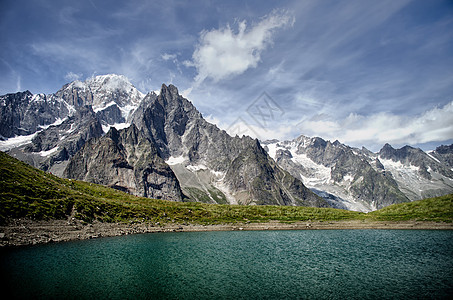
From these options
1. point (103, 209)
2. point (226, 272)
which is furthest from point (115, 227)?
point (226, 272)

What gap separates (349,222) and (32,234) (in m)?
112

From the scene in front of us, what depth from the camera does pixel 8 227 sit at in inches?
1946

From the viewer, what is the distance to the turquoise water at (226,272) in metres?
28.4

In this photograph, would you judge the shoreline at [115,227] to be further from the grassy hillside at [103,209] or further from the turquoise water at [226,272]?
the turquoise water at [226,272]

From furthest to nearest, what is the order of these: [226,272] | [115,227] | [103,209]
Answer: [103,209] < [115,227] < [226,272]

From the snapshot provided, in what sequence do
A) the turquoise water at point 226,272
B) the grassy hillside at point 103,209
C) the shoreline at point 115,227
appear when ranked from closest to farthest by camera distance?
the turquoise water at point 226,272 < the shoreline at point 115,227 < the grassy hillside at point 103,209

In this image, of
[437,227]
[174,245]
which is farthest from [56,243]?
[437,227]

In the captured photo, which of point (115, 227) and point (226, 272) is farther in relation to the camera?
point (115, 227)

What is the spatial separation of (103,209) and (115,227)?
917 centimetres

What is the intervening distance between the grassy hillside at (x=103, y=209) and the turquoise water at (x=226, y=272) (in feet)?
50.1

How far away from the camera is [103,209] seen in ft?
263

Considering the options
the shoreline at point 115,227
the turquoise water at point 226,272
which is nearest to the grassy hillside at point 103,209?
the shoreline at point 115,227

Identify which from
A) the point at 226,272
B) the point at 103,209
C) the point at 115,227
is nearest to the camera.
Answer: the point at 226,272

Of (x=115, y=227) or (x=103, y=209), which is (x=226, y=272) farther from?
(x=103, y=209)
